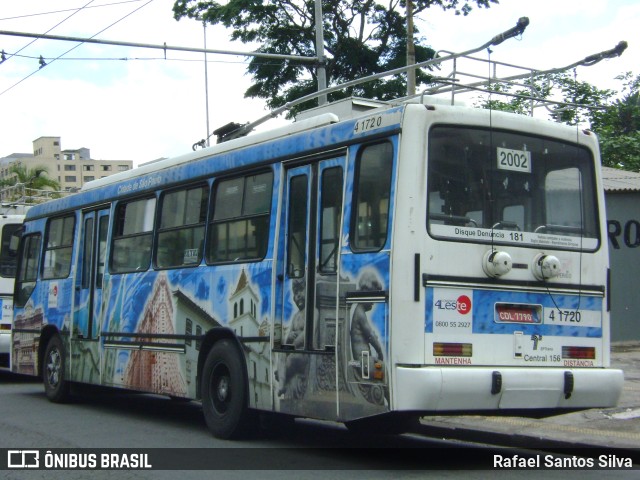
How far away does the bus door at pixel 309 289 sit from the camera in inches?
351

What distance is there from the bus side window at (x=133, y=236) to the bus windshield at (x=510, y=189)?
511 cm

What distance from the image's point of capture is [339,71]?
1328 inches

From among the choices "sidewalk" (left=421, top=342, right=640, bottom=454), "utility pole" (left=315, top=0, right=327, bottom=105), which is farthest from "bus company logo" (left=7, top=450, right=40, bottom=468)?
"utility pole" (left=315, top=0, right=327, bottom=105)

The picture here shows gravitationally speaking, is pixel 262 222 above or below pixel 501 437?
above

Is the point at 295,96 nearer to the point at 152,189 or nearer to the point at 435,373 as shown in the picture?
the point at 152,189

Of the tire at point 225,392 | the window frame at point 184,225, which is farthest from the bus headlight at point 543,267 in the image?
the window frame at point 184,225

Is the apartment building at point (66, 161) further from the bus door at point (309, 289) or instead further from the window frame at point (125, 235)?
the bus door at point (309, 289)

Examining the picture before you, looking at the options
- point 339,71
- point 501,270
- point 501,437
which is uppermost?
point 339,71

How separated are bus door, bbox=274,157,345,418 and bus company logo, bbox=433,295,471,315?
40.1 inches

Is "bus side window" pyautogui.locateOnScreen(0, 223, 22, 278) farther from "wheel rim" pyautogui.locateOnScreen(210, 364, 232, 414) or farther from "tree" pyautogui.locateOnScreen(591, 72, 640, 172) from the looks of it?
"tree" pyautogui.locateOnScreen(591, 72, 640, 172)

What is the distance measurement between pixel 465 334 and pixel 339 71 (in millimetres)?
26252

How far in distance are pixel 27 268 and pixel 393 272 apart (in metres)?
9.70

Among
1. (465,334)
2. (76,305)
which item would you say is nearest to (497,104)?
(76,305)

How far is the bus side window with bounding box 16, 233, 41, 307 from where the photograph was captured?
1594 centimetres
